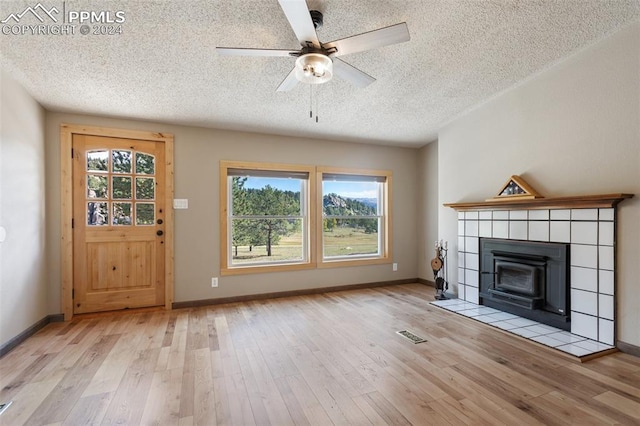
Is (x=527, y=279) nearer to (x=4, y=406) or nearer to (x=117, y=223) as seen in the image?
(x=4, y=406)

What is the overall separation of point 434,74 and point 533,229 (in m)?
1.91

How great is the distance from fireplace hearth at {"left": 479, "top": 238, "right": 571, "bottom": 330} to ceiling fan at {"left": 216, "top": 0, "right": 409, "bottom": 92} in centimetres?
251

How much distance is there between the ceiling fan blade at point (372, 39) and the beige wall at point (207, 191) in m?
2.53

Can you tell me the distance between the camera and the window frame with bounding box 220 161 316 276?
160 inches

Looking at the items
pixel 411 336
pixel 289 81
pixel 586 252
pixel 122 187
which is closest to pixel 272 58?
pixel 289 81

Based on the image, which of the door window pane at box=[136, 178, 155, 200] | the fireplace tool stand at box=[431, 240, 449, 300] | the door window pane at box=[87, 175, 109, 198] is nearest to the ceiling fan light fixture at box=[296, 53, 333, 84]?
the door window pane at box=[136, 178, 155, 200]

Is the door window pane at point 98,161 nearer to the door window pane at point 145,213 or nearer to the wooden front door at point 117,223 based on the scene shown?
the wooden front door at point 117,223

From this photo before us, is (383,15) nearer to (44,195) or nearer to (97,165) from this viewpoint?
(97,165)

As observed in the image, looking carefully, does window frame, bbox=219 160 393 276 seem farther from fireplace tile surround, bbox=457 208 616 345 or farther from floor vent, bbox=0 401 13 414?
floor vent, bbox=0 401 13 414

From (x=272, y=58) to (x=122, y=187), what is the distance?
96.5 inches

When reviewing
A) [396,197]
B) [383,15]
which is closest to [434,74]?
[383,15]

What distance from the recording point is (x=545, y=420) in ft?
5.44

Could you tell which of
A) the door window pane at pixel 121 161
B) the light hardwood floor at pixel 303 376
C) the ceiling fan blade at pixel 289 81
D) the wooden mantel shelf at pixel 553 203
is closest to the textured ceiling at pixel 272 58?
the ceiling fan blade at pixel 289 81

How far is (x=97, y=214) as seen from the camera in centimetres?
356
